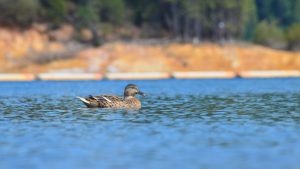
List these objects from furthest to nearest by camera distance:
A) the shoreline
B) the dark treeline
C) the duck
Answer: the dark treeline < the shoreline < the duck

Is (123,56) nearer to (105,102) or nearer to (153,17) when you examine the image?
(153,17)

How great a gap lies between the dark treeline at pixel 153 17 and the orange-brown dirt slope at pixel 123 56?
3040 millimetres

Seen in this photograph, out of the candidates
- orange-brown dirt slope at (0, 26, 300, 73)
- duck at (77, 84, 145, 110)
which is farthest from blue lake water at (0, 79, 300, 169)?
orange-brown dirt slope at (0, 26, 300, 73)

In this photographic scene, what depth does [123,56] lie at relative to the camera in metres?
142

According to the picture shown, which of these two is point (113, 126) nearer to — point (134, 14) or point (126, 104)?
point (126, 104)

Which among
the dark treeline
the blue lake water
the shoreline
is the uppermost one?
the dark treeline

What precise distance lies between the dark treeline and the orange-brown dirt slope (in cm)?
304

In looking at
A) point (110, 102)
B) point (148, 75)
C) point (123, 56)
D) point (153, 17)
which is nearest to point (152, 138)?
point (110, 102)

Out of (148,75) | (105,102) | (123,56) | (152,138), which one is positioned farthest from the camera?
(123,56)

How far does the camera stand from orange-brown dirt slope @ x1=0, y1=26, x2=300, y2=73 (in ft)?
458

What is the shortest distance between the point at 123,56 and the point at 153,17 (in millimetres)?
14317

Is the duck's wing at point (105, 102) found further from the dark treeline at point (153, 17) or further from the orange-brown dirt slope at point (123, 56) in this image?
the dark treeline at point (153, 17)

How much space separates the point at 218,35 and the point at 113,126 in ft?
378

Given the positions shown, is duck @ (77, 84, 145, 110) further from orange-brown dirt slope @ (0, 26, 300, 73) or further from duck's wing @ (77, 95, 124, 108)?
orange-brown dirt slope @ (0, 26, 300, 73)
